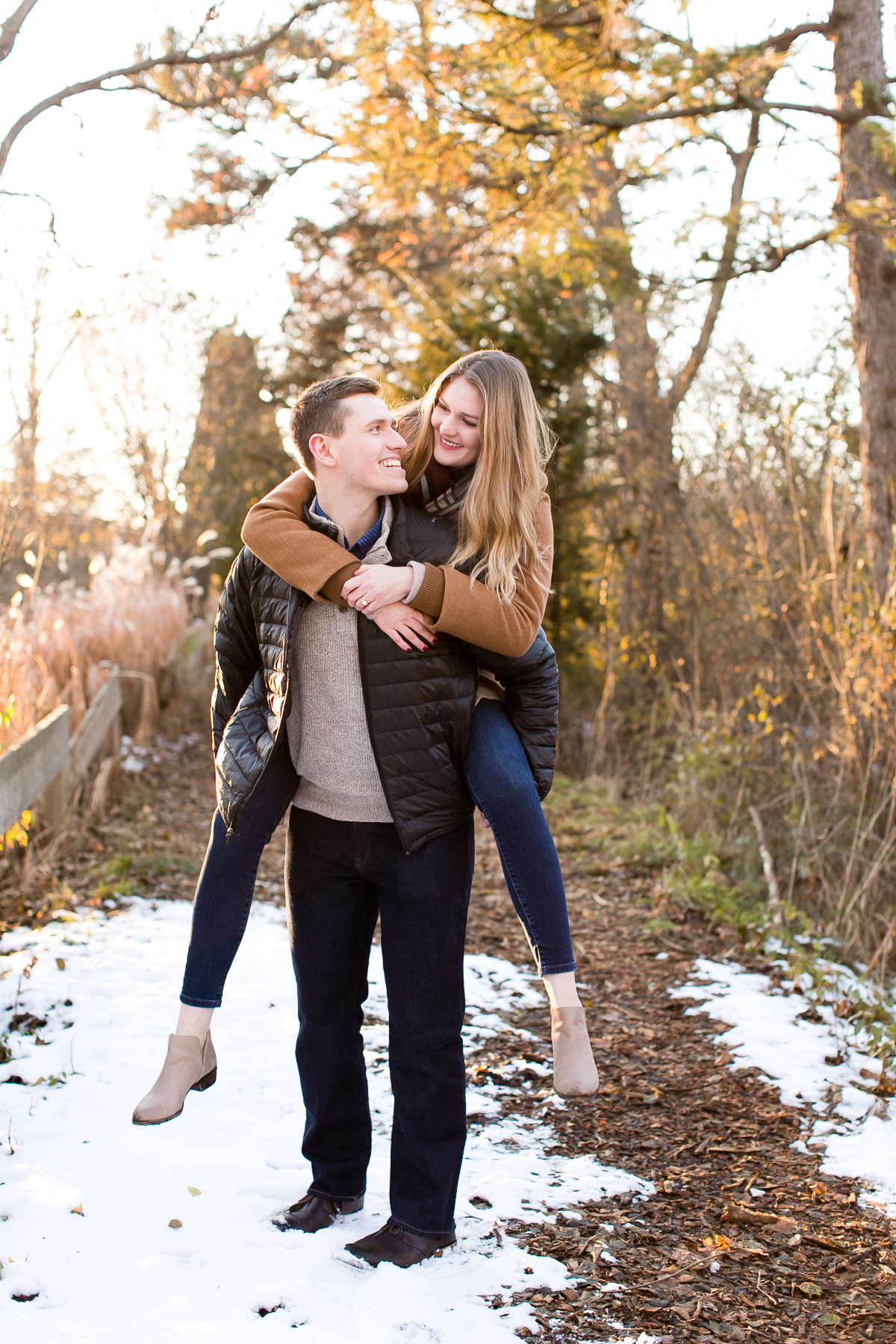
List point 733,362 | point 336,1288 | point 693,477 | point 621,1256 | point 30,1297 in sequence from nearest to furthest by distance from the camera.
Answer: point 30,1297
point 336,1288
point 621,1256
point 733,362
point 693,477

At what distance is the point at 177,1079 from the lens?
7.37 ft

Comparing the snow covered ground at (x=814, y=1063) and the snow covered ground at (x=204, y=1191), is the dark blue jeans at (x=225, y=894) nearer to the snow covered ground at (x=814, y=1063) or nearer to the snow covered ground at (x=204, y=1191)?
the snow covered ground at (x=204, y=1191)

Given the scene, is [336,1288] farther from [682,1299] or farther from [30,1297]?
[682,1299]

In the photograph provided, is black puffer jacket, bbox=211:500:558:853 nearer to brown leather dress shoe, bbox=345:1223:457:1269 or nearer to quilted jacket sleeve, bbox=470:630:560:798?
quilted jacket sleeve, bbox=470:630:560:798

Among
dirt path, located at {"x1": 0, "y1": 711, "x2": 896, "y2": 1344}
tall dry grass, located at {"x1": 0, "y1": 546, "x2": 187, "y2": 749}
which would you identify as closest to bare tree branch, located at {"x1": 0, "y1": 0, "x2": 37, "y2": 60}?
tall dry grass, located at {"x1": 0, "y1": 546, "x2": 187, "y2": 749}

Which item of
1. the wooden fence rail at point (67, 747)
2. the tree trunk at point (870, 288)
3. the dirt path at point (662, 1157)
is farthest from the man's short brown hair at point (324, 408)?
the tree trunk at point (870, 288)

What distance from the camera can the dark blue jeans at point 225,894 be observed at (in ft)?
7.65

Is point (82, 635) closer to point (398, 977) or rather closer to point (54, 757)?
point (54, 757)

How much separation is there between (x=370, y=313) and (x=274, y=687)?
12.7m

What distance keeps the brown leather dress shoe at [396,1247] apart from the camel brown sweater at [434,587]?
134cm

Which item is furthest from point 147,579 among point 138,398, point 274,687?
point 274,687

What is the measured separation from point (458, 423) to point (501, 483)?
0.64 feet

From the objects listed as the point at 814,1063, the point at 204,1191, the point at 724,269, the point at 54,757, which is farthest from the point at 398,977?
the point at 724,269

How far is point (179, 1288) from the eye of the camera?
2232mm
